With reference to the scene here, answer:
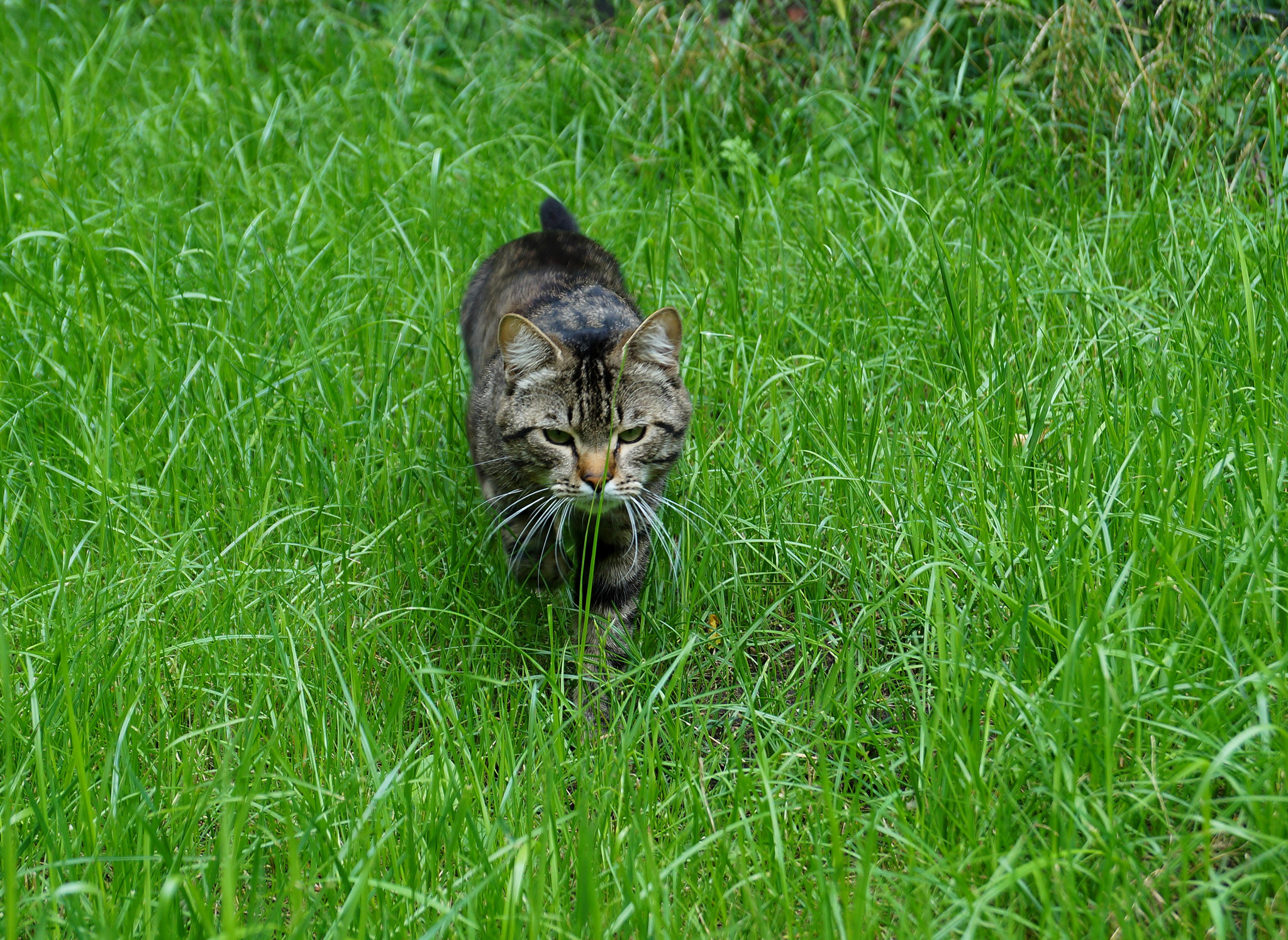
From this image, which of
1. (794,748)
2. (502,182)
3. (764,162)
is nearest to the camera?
(794,748)

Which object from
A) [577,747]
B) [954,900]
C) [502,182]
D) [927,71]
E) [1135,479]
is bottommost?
[577,747]

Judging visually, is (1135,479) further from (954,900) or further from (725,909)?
(725,909)

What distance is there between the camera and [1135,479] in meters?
2.53

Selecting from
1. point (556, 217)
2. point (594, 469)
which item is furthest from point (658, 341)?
point (556, 217)

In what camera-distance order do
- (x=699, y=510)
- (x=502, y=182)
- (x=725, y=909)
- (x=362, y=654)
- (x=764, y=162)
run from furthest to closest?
(x=764, y=162)
(x=502, y=182)
(x=699, y=510)
(x=362, y=654)
(x=725, y=909)

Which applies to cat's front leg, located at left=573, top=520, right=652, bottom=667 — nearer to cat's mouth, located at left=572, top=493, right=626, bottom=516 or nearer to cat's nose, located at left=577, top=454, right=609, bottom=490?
cat's mouth, located at left=572, top=493, right=626, bottom=516

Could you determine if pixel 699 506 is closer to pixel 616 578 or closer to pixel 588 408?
pixel 616 578

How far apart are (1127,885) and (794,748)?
0.81 metres

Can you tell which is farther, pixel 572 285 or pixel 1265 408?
pixel 572 285

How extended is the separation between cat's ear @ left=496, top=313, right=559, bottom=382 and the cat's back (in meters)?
0.30

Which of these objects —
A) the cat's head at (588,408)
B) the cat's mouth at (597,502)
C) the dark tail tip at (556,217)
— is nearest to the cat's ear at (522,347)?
the cat's head at (588,408)

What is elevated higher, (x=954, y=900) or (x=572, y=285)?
(x=572, y=285)

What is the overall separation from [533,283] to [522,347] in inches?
23.3

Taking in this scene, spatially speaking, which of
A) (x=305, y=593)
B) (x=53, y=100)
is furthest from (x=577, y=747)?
(x=53, y=100)
